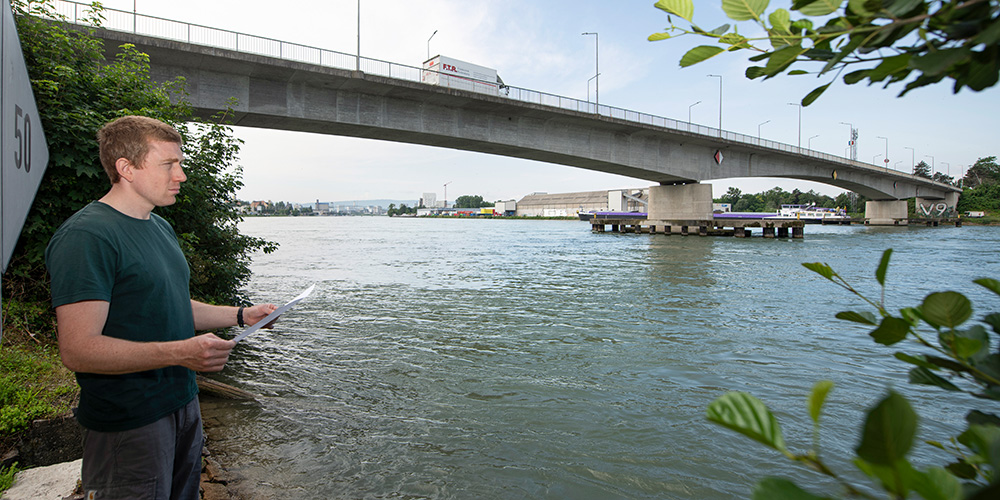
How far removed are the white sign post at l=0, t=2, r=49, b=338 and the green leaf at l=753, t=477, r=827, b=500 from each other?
4.18 m

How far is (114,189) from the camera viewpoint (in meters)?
2.37

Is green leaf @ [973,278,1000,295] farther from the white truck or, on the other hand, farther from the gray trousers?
the white truck

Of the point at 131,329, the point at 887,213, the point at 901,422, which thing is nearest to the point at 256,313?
the point at 131,329

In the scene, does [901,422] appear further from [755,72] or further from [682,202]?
[682,202]

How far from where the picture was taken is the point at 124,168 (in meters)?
2.35

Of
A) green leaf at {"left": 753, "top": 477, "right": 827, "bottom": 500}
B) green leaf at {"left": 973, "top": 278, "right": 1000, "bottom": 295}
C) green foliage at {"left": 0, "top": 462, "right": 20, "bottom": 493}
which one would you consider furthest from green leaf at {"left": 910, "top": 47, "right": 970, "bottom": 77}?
green foliage at {"left": 0, "top": 462, "right": 20, "bottom": 493}

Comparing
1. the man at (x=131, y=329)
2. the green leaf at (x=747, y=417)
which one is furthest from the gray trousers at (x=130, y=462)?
the green leaf at (x=747, y=417)

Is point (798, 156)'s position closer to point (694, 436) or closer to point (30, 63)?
point (694, 436)

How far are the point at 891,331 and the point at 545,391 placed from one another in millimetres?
5885

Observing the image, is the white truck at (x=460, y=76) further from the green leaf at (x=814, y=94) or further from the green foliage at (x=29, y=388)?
the green leaf at (x=814, y=94)

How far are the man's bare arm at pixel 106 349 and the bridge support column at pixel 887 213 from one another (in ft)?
275

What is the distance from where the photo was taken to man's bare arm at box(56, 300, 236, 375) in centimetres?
207

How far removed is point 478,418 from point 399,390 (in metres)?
1.41

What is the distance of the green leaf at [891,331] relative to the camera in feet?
3.12
